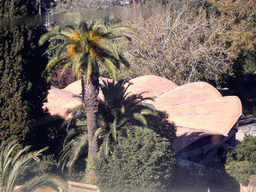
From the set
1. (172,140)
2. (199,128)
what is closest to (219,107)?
(199,128)

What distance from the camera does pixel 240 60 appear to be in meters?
26.6

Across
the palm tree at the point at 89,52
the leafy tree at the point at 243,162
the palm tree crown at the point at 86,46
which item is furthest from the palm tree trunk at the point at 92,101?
the leafy tree at the point at 243,162

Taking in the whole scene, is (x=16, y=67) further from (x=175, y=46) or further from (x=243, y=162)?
(x=175, y=46)

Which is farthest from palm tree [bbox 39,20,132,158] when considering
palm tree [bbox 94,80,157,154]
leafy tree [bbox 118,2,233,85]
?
leafy tree [bbox 118,2,233,85]

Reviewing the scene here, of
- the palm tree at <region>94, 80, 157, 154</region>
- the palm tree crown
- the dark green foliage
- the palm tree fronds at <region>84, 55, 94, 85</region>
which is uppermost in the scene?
the palm tree crown

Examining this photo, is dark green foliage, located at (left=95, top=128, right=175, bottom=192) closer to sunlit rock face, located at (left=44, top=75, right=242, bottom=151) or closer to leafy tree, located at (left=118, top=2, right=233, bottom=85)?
sunlit rock face, located at (left=44, top=75, right=242, bottom=151)

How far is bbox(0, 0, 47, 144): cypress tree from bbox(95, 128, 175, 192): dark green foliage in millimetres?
2977

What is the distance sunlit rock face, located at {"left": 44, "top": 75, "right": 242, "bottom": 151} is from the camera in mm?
14289

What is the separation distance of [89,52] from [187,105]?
7.22 m

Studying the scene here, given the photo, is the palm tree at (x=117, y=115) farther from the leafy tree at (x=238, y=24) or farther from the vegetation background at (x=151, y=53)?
the leafy tree at (x=238, y=24)

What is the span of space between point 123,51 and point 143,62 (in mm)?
1610

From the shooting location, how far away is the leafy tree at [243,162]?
1190 cm

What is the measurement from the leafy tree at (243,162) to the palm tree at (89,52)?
5422 mm

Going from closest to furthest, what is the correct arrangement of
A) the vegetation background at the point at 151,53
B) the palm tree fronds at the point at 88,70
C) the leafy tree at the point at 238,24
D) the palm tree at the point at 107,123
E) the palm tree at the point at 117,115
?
the palm tree fronds at the point at 88,70
the vegetation background at the point at 151,53
the palm tree at the point at 117,115
the palm tree at the point at 107,123
the leafy tree at the point at 238,24
